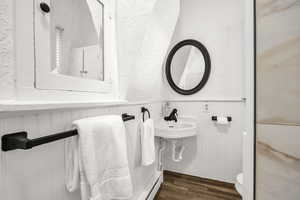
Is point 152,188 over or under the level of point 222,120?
under

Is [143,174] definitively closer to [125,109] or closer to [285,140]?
[125,109]

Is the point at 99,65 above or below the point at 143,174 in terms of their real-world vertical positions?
above

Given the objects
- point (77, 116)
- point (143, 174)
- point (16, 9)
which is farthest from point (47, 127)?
point (143, 174)

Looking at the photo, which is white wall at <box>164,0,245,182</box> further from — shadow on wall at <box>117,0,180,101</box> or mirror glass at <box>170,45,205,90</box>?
shadow on wall at <box>117,0,180,101</box>

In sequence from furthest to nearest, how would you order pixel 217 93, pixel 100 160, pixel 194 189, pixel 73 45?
pixel 217 93, pixel 194 189, pixel 73 45, pixel 100 160

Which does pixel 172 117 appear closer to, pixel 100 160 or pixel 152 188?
pixel 152 188

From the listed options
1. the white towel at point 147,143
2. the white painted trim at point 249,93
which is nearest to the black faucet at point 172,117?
the white towel at point 147,143

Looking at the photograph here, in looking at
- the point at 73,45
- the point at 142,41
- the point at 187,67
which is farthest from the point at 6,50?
the point at 187,67

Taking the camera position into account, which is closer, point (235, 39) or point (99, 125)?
point (99, 125)

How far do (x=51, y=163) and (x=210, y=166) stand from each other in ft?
5.83

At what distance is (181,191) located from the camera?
62.6 inches

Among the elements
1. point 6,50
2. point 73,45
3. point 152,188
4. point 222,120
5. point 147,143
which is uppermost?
point 73,45

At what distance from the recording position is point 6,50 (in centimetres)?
44

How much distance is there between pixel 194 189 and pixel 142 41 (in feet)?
5.51
